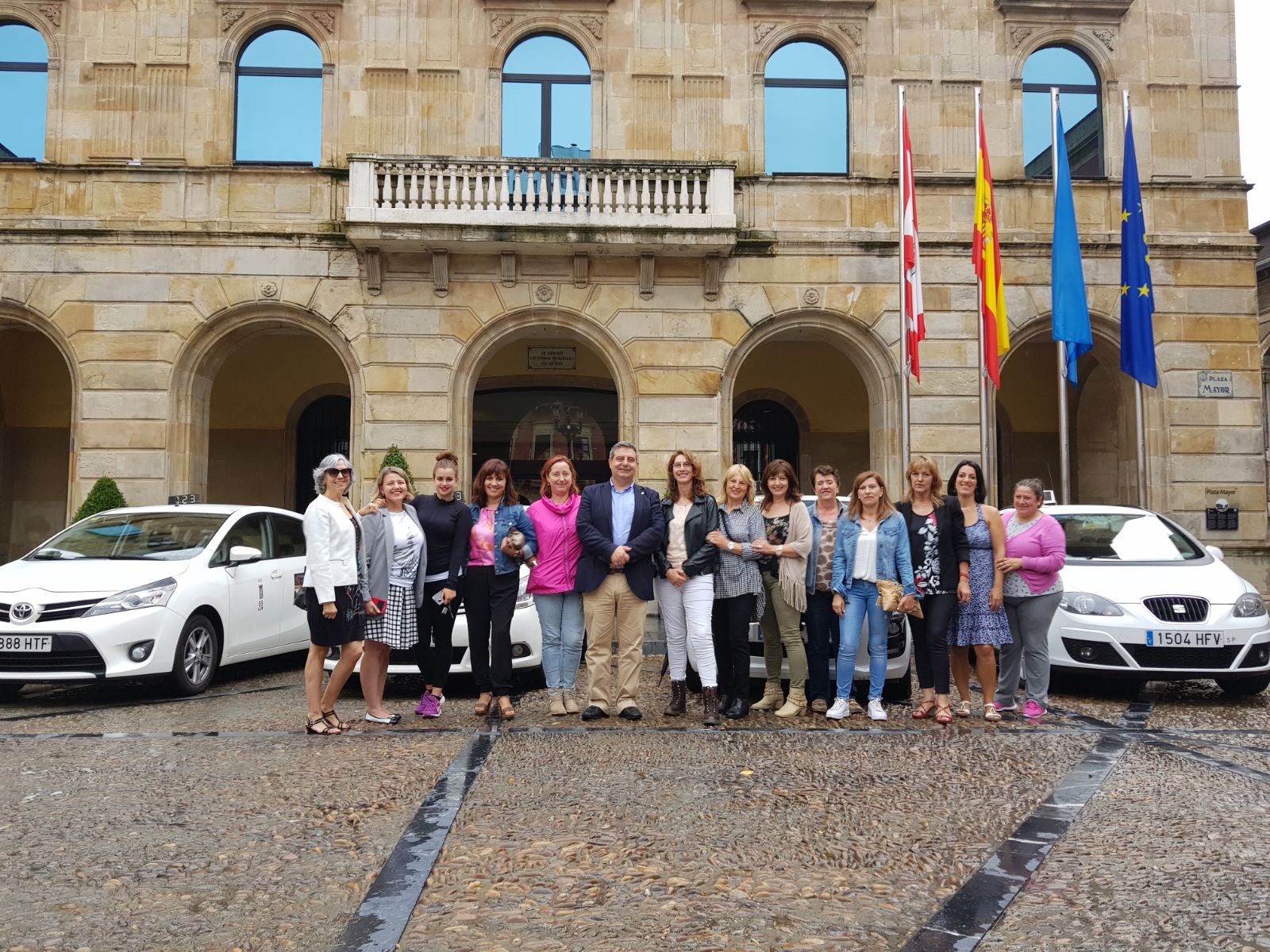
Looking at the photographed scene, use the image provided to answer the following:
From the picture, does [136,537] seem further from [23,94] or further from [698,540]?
[23,94]

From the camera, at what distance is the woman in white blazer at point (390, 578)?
22.8 ft

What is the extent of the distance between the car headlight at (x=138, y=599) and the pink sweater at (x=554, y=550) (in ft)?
10.5

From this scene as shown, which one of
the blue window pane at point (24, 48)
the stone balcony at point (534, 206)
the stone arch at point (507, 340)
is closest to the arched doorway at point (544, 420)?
the stone arch at point (507, 340)

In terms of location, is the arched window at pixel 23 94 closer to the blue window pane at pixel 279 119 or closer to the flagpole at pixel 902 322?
the blue window pane at pixel 279 119

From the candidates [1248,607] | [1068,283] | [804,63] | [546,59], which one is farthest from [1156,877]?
[546,59]

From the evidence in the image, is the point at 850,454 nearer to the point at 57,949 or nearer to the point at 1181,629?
the point at 1181,629

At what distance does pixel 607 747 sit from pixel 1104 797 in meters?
2.81

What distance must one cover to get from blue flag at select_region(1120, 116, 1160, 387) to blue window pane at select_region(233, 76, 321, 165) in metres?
12.7

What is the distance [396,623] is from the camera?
7023mm

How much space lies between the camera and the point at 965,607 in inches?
287

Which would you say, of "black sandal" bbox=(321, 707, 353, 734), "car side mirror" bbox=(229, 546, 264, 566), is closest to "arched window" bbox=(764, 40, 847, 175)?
"car side mirror" bbox=(229, 546, 264, 566)

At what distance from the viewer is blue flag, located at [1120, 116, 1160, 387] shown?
588 inches

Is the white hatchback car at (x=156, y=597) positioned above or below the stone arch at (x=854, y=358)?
below

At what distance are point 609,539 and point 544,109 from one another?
11510 mm
